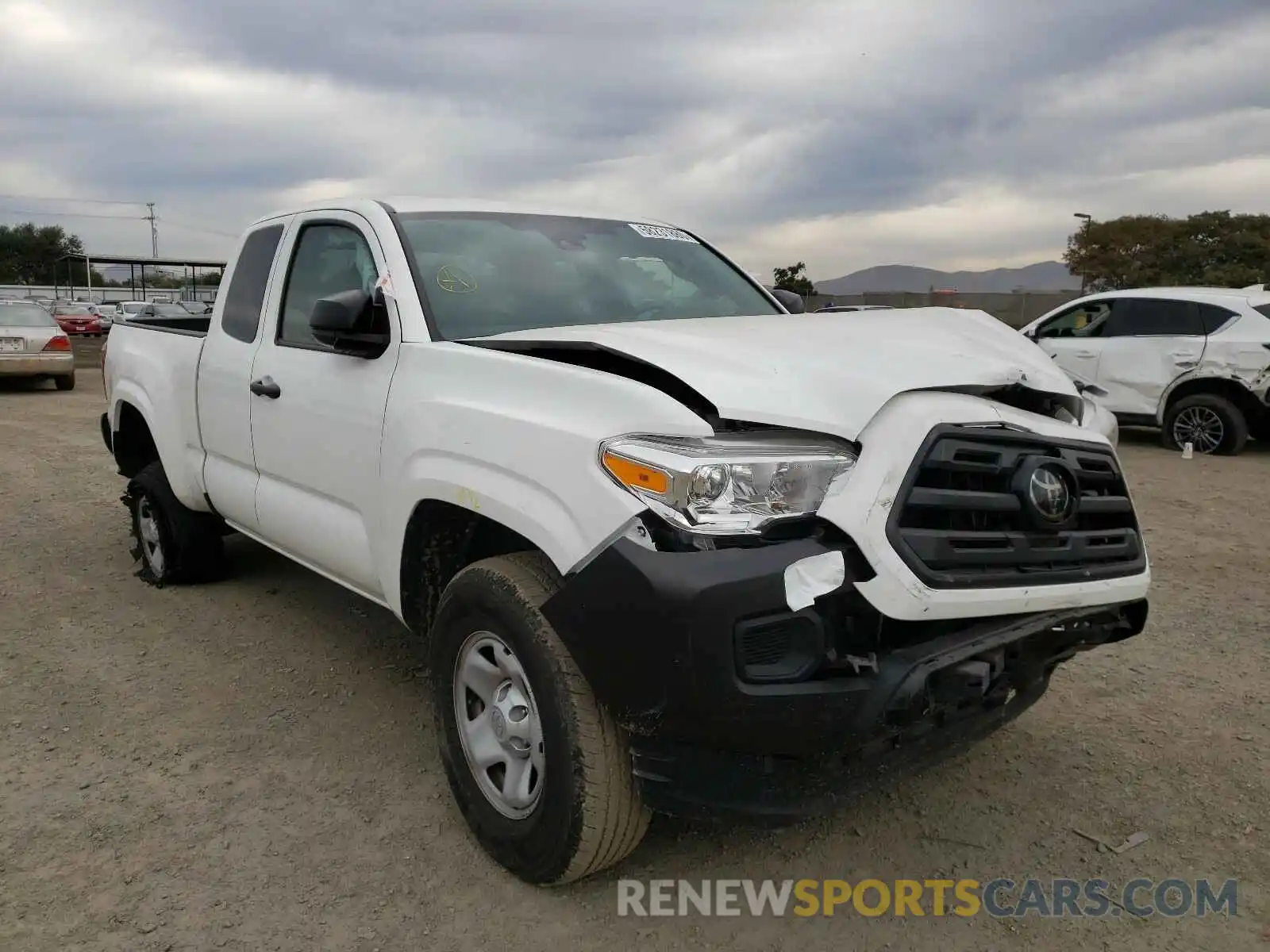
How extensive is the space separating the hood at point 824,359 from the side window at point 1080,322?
349 inches

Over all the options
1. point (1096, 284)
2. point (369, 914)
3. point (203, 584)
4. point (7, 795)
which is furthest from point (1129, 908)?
point (1096, 284)

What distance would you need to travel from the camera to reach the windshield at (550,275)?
3.27m

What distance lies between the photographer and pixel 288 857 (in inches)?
108

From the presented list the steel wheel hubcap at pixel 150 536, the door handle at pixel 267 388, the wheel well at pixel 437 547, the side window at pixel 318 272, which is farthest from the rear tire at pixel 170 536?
the wheel well at pixel 437 547

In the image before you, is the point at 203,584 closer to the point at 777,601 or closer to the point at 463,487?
the point at 463,487

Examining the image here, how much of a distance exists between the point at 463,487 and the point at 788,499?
922 mm

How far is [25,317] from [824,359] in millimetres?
17149

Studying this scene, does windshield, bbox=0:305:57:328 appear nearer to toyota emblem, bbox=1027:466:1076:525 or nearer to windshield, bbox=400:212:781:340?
windshield, bbox=400:212:781:340

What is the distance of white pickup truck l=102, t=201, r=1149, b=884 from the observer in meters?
2.09

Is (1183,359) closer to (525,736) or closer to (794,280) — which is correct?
(525,736)

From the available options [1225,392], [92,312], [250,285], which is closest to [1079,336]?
[1225,392]

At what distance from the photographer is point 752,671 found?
6.77ft

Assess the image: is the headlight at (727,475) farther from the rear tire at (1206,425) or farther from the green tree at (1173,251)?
the green tree at (1173,251)

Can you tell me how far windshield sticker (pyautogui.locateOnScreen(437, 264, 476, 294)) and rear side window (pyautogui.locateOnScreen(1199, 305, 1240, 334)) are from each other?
928 centimetres
